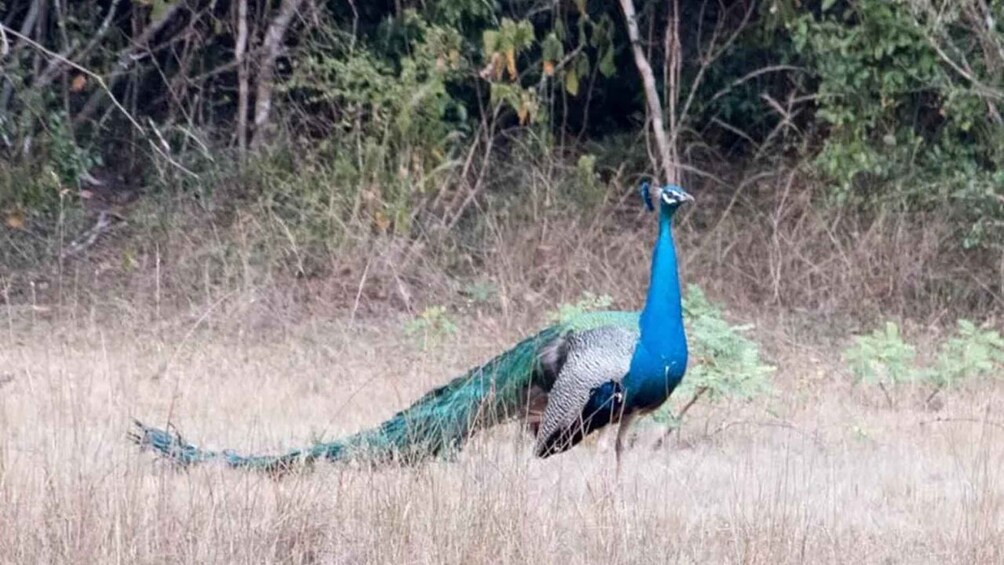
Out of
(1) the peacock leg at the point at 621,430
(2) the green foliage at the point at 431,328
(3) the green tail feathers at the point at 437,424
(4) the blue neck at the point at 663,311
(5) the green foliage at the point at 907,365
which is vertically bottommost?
(2) the green foliage at the point at 431,328

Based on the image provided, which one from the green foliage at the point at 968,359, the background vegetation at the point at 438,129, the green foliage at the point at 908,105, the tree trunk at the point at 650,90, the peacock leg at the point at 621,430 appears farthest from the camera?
the tree trunk at the point at 650,90

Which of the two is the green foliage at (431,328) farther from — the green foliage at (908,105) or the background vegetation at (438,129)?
the green foliage at (908,105)

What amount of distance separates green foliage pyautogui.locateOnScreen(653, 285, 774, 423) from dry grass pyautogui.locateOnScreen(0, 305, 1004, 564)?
13 cm

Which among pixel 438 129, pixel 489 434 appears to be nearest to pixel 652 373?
pixel 489 434

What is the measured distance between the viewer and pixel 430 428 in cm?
718

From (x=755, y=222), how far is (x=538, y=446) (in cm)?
577

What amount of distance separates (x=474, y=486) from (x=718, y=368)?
2716 mm

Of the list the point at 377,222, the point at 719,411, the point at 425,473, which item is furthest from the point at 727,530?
the point at 377,222

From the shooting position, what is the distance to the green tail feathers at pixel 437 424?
654 cm

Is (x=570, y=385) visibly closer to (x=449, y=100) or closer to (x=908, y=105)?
(x=449, y=100)

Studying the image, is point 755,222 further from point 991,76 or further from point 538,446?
point 538,446

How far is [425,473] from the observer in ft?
19.7

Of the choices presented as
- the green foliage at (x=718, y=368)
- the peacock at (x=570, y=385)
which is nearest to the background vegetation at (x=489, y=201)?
the green foliage at (x=718, y=368)

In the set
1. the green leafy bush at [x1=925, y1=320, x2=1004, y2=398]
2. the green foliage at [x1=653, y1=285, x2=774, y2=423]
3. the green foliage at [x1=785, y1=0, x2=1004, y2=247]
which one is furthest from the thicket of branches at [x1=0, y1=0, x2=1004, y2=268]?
the green foliage at [x1=653, y1=285, x2=774, y2=423]
